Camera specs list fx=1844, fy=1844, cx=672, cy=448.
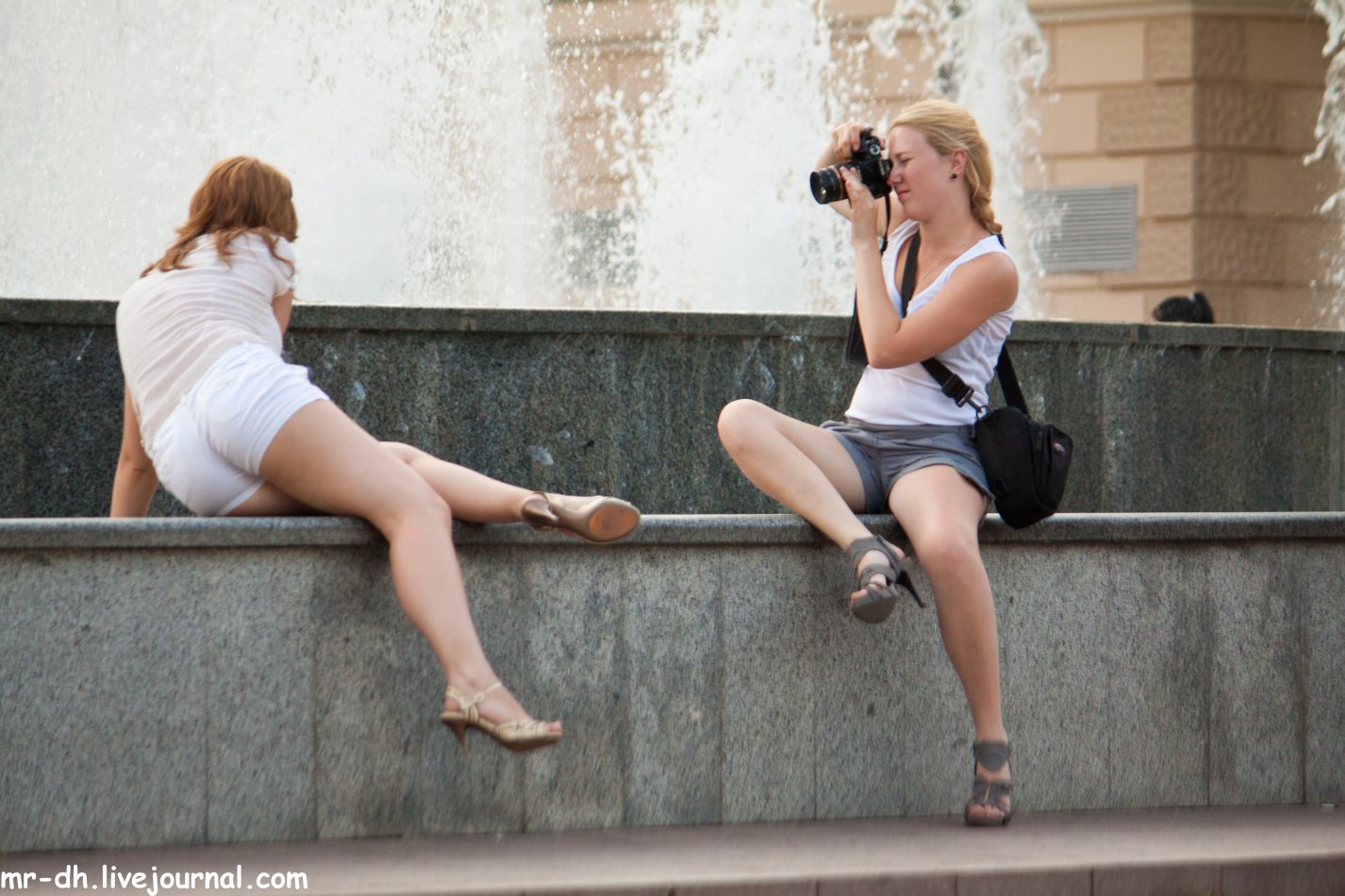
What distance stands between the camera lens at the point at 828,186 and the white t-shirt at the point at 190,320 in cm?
140

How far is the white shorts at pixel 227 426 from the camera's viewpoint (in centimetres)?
414

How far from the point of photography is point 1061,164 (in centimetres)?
1380

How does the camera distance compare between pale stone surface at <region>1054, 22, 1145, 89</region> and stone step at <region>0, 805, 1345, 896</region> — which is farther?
pale stone surface at <region>1054, 22, 1145, 89</region>

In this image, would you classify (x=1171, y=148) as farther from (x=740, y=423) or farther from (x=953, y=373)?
(x=740, y=423)

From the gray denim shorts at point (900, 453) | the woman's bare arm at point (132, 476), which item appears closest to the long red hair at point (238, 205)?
the woman's bare arm at point (132, 476)

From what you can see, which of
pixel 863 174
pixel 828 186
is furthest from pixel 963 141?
pixel 828 186

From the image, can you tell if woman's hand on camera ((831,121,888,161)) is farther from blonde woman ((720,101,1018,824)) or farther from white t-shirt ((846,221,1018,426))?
white t-shirt ((846,221,1018,426))

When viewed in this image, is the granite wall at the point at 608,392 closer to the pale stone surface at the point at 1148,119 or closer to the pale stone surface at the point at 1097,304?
the pale stone surface at the point at 1097,304

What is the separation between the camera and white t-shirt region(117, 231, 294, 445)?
4312mm

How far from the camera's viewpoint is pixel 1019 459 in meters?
4.58

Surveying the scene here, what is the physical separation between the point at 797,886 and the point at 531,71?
1126 cm

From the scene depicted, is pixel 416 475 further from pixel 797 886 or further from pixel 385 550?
pixel 797 886

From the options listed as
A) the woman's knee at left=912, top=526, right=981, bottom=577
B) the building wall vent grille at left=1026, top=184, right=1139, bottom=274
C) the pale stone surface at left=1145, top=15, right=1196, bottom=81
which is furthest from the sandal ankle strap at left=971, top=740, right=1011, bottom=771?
the pale stone surface at left=1145, top=15, right=1196, bottom=81

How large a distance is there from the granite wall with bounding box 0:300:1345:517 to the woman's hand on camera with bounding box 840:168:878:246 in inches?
58.7
